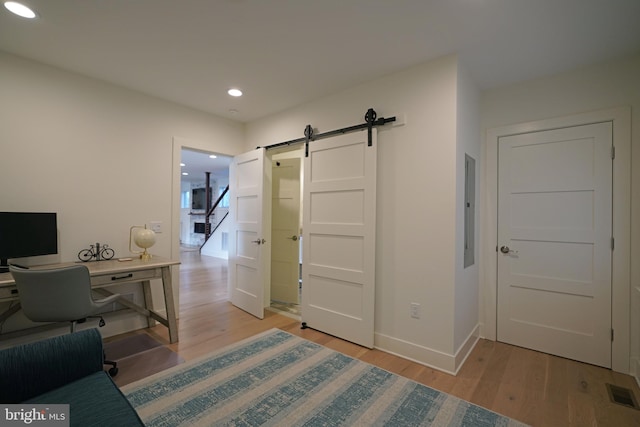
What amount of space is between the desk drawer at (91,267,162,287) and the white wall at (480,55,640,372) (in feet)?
10.8

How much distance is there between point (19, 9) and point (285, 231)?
10.2ft

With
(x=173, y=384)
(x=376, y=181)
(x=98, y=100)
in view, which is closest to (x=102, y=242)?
(x=98, y=100)

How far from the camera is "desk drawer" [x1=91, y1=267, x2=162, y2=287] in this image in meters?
2.34

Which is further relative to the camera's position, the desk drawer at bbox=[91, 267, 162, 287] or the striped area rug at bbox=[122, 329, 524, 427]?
the desk drawer at bbox=[91, 267, 162, 287]

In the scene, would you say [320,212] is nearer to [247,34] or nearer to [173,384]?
[247,34]

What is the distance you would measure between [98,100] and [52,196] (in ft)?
3.37

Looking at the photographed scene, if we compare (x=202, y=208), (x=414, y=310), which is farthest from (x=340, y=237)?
(x=202, y=208)

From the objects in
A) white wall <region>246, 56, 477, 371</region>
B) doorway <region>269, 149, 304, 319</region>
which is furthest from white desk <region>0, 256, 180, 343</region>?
white wall <region>246, 56, 477, 371</region>

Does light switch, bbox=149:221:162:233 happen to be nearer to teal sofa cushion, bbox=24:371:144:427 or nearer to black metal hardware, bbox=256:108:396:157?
black metal hardware, bbox=256:108:396:157

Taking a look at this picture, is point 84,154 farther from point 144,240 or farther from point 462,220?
point 462,220

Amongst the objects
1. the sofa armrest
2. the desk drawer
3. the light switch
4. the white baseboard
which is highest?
the light switch

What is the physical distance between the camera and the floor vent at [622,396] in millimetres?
1873

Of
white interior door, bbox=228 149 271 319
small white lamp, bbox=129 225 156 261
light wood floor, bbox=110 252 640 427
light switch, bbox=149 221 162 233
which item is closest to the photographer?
light wood floor, bbox=110 252 640 427

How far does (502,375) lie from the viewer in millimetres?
2209
